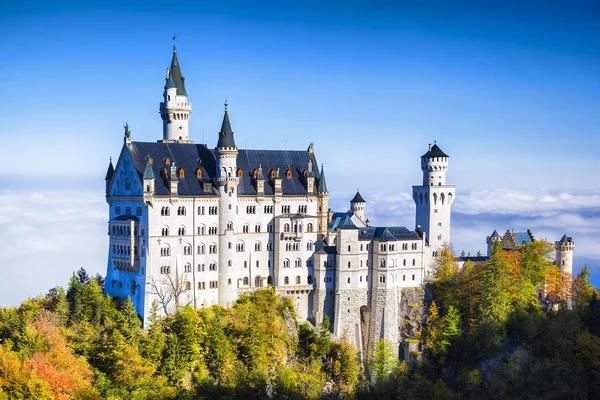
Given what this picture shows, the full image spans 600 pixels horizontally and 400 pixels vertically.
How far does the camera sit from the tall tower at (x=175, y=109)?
112688 mm

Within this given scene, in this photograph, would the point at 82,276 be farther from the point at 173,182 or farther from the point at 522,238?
the point at 522,238

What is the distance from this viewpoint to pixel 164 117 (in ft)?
373

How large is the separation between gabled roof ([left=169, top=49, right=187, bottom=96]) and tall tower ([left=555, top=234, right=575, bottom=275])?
5747cm

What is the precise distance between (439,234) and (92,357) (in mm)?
50811

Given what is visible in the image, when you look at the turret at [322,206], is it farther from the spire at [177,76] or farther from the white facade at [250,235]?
the spire at [177,76]

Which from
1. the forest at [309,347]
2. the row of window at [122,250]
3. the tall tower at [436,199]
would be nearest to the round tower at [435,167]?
the tall tower at [436,199]

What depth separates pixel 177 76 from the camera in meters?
114

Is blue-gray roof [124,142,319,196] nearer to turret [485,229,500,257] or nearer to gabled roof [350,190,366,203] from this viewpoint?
gabled roof [350,190,366,203]

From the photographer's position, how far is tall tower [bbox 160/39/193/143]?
113m

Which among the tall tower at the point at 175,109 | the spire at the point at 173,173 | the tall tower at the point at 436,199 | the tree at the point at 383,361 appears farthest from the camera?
the tall tower at the point at 436,199

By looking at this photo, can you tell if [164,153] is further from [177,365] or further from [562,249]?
[562,249]

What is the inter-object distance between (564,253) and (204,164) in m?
55.1

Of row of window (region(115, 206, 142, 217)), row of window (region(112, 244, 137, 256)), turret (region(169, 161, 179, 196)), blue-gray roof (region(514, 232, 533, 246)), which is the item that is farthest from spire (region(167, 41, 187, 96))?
blue-gray roof (region(514, 232, 533, 246))

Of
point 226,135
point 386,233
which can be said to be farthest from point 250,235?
point 386,233
